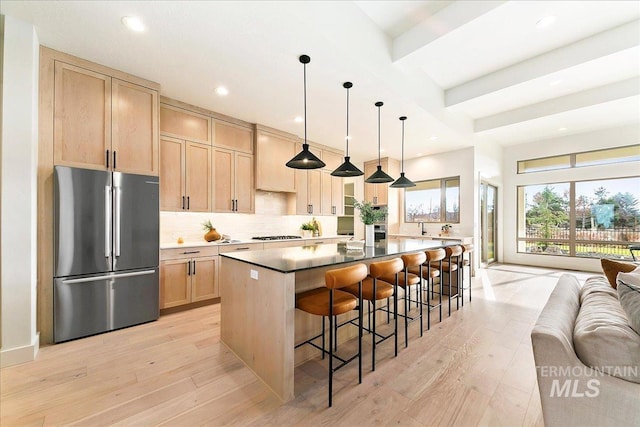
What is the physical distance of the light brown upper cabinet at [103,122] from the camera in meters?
2.74

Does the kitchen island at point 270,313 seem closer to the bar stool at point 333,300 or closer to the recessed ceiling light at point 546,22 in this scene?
the bar stool at point 333,300

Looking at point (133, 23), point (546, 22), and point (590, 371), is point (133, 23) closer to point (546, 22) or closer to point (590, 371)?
point (590, 371)

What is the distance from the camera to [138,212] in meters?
3.10

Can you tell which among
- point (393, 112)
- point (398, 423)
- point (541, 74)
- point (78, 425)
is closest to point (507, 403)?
point (398, 423)

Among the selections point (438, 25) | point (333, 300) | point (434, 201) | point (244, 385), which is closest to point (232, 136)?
point (438, 25)

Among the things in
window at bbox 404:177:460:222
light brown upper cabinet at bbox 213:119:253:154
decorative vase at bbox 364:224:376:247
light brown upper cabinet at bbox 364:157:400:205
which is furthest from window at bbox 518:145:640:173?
light brown upper cabinet at bbox 213:119:253:154

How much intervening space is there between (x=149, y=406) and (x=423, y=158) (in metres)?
6.96

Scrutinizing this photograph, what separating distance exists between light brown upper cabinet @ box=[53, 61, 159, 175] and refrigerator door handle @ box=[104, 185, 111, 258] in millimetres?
327

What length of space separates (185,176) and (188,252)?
114 centimetres

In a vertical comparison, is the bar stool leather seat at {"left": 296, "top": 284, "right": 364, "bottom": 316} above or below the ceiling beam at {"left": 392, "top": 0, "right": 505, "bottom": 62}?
below

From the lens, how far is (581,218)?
20.3 ft

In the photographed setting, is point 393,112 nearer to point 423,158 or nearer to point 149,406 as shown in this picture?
point 423,158

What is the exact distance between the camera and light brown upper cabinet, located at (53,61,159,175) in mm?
2740

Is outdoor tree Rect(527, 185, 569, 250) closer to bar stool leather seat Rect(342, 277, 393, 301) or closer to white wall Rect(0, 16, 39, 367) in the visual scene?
bar stool leather seat Rect(342, 277, 393, 301)
